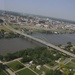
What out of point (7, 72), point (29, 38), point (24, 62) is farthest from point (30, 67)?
point (29, 38)

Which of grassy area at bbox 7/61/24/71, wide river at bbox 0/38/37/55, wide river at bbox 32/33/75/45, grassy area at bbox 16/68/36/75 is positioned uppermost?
grassy area at bbox 7/61/24/71

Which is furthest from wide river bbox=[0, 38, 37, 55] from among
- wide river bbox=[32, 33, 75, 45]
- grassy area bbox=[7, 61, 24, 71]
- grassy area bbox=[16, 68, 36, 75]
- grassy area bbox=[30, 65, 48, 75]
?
wide river bbox=[32, 33, 75, 45]

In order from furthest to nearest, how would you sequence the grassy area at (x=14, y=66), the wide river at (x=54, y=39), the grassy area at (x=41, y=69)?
1. the wide river at (x=54, y=39)
2. the grassy area at (x=14, y=66)
3. the grassy area at (x=41, y=69)

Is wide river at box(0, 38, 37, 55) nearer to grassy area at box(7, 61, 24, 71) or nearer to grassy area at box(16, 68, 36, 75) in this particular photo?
grassy area at box(7, 61, 24, 71)

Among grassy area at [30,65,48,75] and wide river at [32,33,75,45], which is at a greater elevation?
grassy area at [30,65,48,75]

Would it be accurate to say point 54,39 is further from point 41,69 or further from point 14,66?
point 14,66

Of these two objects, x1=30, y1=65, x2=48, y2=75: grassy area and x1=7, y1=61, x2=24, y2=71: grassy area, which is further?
x1=7, y1=61, x2=24, y2=71: grassy area

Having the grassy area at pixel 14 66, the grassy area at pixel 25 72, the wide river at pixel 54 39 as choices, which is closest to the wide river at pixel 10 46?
the grassy area at pixel 14 66

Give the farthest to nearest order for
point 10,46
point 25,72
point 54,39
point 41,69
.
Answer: point 54,39, point 10,46, point 41,69, point 25,72

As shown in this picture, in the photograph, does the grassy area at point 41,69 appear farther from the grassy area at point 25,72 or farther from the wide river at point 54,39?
the wide river at point 54,39

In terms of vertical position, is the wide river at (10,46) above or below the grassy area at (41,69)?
below

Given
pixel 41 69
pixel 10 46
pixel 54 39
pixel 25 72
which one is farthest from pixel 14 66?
pixel 54 39

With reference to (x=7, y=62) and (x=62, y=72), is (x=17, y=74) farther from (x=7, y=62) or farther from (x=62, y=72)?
(x=62, y=72)
